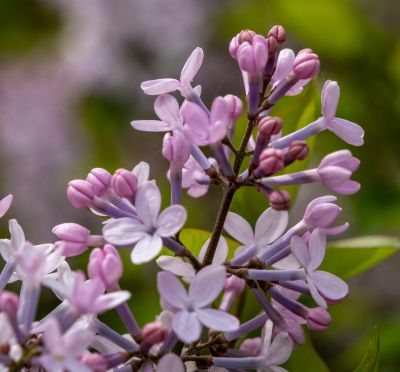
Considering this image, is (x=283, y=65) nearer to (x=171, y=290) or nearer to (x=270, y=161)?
(x=270, y=161)

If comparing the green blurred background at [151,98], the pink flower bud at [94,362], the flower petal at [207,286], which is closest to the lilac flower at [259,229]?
the flower petal at [207,286]

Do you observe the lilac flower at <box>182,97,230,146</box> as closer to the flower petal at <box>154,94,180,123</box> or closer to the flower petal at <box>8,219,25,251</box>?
the flower petal at <box>154,94,180,123</box>

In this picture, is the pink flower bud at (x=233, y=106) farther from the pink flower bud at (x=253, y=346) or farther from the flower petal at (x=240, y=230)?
the pink flower bud at (x=253, y=346)

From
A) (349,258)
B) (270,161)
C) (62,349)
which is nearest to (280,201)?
(270,161)

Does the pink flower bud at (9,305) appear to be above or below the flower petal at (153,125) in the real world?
below

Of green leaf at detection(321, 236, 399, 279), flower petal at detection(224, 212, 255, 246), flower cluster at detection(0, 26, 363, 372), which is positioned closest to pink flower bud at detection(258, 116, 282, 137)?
flower cluster at detection(0, 26, 363, 372)

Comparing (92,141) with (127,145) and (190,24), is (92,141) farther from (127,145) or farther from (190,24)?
(190,24)
